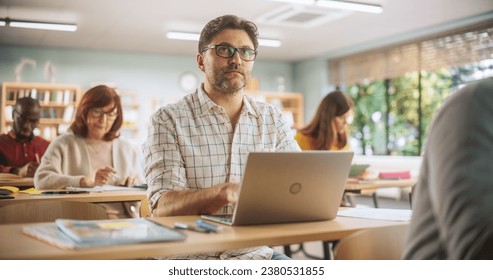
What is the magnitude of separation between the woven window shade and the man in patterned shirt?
5.46 m

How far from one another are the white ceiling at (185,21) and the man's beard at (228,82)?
4.02m

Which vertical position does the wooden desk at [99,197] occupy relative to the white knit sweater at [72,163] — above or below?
below

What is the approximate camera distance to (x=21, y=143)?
397 centimetres

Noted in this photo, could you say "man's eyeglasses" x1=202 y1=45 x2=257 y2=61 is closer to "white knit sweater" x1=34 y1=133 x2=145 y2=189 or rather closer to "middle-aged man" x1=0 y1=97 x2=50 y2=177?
"white knit sweater" x1=34 y1=133 x2=145 y2=189

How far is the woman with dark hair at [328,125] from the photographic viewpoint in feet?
12.6

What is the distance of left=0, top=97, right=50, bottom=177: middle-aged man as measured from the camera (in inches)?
155

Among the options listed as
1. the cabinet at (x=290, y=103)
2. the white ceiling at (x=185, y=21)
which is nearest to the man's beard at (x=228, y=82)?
the white ceiling at (x=185, y=21)

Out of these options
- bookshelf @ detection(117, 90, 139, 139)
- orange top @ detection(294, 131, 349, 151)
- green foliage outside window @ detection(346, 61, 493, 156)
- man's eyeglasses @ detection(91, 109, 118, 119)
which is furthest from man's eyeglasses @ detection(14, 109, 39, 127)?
green foliage outside window @ detection(346, 61, 493, 156)

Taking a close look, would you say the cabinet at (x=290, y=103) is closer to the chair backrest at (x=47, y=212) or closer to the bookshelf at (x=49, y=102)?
the bookshelf at (x=49, y=102)

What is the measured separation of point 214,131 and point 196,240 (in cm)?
79

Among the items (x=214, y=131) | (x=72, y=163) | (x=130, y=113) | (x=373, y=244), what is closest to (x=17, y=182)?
(x=72, y=163)

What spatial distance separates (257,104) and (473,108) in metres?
1.34

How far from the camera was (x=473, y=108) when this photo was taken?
73cm
